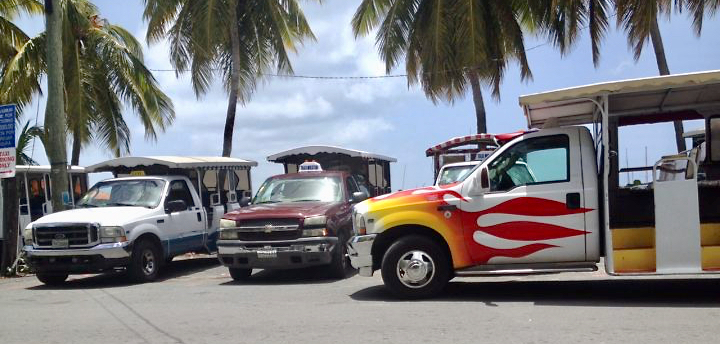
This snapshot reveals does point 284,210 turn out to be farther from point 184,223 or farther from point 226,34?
point 226,34

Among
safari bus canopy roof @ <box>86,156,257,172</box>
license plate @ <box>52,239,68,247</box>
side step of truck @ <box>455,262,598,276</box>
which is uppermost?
safari bus canopy roof @ <box>86,156,257,172</box>

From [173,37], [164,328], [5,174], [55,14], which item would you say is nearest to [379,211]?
[164,328]

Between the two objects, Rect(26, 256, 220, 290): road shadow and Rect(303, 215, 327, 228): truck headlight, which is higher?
Rect(303, 215, 327, 228): truck headlight

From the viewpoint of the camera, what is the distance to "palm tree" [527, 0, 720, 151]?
1633cm

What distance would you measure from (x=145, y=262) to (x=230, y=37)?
10.7 m

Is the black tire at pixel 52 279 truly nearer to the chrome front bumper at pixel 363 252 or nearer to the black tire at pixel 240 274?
the black tire at pixel 240 274

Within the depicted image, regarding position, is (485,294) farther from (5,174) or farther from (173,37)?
(173,37)

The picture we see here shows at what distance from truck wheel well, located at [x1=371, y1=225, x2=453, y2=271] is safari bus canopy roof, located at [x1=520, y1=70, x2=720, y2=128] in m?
1.91

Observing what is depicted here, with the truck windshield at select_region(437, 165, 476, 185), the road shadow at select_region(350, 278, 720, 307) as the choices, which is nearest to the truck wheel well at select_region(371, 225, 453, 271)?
the road shadow at select_region(350, 278, 720, 307)

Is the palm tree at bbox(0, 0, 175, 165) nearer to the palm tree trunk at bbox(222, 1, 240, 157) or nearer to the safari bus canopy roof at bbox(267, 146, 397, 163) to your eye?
the palm tree trunk at bbox(222, 1, 240, 157)

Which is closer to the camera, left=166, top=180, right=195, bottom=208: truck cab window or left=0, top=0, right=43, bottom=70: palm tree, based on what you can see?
left=166, top=180, right=195, bottom=208: truck cab window

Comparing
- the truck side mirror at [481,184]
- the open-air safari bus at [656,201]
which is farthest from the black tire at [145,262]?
the open-air safari bus at [656,201]

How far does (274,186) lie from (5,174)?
520 cm

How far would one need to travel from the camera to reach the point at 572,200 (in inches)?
330
